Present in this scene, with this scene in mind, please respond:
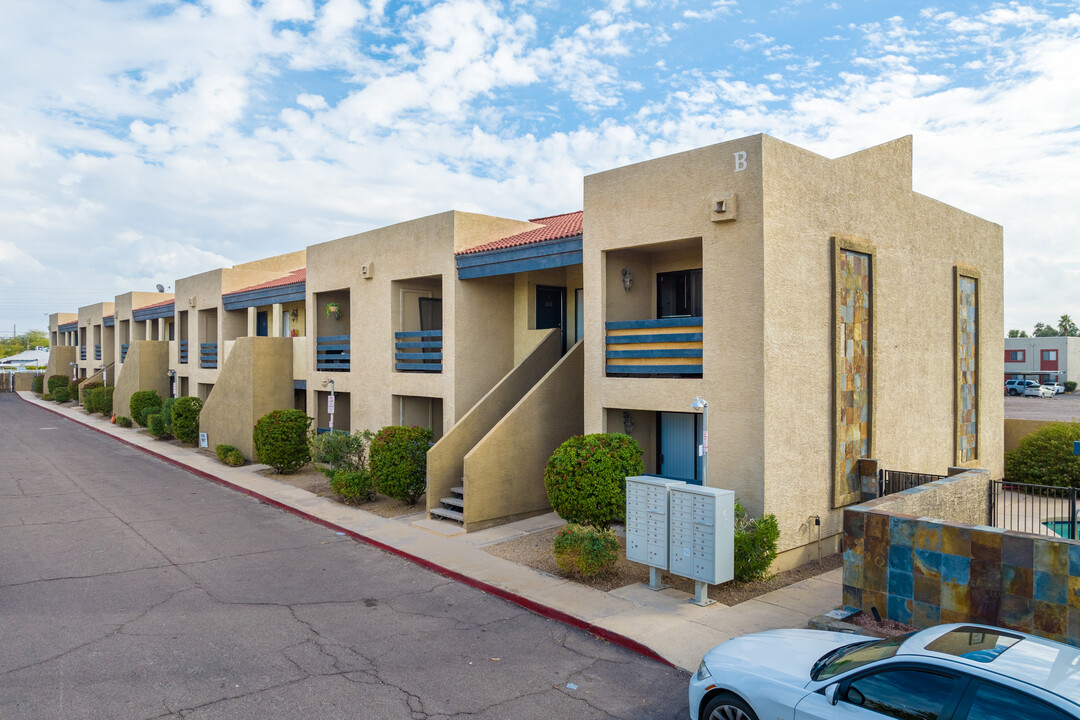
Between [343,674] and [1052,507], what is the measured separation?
54.7 feet

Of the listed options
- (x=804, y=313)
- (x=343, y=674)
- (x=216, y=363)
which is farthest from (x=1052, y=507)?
(x=216, y=363)

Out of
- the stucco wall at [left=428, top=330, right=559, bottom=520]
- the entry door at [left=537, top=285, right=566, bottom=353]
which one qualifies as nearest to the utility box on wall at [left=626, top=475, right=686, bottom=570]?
the stucco wall at [left=428, top=330, right=559, bottom=520]

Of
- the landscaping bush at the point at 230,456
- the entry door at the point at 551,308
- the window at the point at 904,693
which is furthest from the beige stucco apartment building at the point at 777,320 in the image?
the landscaping bush at the point at 230,456

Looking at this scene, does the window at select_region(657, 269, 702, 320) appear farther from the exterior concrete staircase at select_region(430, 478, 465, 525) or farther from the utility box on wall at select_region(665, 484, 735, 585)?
the exterior concrete staircase at select_region(430, 478, 465, 525)

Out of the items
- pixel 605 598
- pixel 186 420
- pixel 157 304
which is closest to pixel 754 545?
pixel 605 598

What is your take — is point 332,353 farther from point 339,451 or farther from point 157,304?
point 157,304

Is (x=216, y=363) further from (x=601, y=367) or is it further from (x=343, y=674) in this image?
(x=343, y=674)

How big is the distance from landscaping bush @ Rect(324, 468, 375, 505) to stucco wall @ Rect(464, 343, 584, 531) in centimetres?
337

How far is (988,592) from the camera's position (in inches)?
300

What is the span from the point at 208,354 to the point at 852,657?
29119 millimetres

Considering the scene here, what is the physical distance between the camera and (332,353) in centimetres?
2200

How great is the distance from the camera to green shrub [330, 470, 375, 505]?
16328mm

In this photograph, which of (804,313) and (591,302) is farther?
(591,302)

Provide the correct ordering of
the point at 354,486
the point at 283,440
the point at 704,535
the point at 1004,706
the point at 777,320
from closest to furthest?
the point at 1004,706 < the point at 704,535 < the point at 777,320 < the point at 354,486 < the point at 283,440
